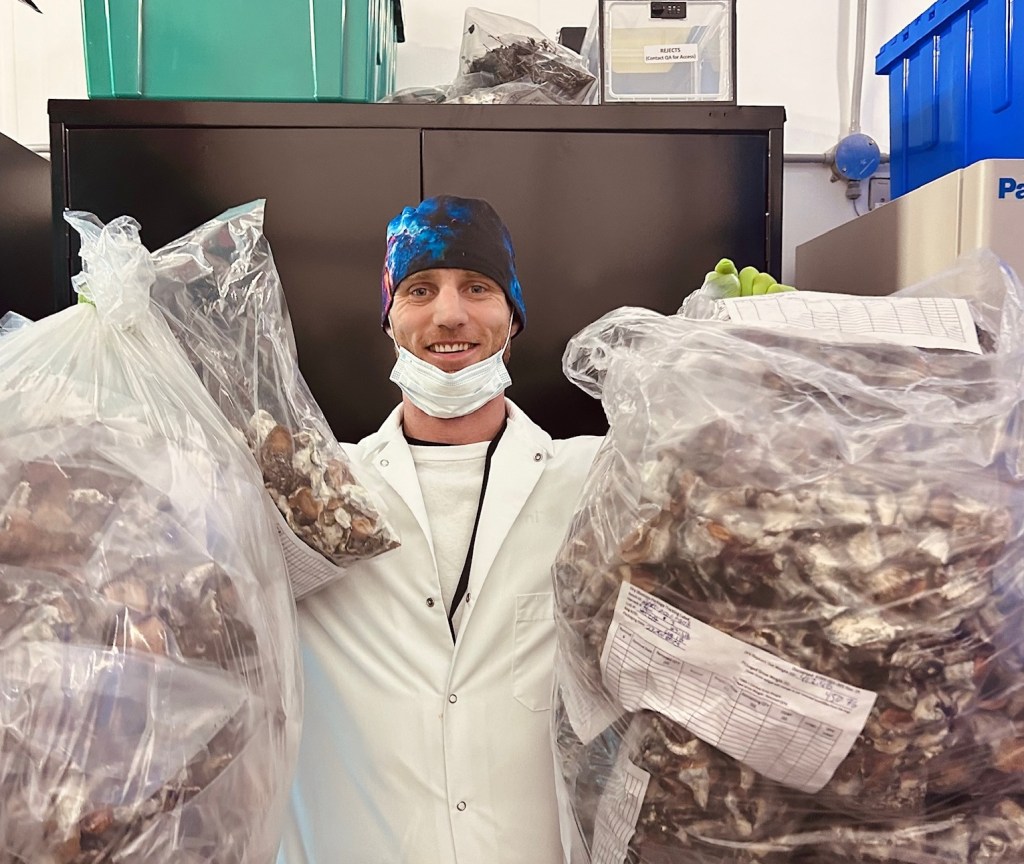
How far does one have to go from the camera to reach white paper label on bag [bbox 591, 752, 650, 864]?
23.8 inches

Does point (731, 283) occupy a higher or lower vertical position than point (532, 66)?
lower

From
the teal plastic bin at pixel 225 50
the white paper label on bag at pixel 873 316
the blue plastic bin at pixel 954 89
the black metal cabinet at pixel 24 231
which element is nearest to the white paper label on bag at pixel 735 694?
the white paper label on bag at pixel 873 316

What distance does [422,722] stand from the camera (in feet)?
3.42

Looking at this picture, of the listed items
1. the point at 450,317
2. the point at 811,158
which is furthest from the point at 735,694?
the point at 811,158

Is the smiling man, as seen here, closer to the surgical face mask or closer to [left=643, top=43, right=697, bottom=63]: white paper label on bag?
the surgical face mask

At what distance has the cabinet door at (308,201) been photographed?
145 centimetres

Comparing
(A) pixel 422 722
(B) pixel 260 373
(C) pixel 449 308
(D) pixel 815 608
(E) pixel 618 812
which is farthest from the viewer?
(C) pixel 449 308

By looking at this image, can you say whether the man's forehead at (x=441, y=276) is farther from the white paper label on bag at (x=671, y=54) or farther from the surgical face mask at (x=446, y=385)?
the white paper label on bag at (x=671, y=54)

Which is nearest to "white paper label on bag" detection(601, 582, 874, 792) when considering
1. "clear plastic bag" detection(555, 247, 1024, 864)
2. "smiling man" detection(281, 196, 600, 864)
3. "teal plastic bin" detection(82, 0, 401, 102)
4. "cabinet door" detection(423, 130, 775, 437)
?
"clear plastic bag" detection(555, 247, 1024, 864)

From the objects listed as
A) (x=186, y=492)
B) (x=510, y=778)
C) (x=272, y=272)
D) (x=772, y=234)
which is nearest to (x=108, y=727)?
(x=186, y=492)

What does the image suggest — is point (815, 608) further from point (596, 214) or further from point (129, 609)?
point (596, 214)

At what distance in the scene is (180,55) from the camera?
1490mm

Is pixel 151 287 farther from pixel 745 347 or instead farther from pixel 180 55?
pixel 180 55

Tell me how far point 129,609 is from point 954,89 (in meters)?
1.53
